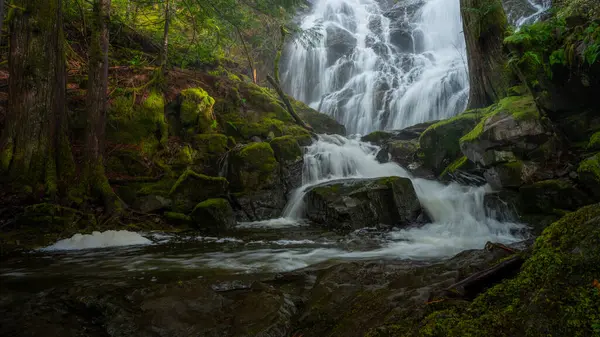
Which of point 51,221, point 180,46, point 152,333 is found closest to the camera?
point 152,333

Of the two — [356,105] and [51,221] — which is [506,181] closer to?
[51,221]

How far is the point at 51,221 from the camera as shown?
5.75 meters

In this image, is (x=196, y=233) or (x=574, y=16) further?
(x=196, y=233)

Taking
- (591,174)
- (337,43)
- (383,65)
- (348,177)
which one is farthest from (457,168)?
(337,43)

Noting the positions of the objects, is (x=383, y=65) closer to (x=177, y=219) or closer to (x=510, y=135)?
(x=510, y=135)

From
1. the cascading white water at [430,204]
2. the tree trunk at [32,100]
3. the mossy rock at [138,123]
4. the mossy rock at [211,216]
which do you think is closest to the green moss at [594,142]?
the cascading white water at [430,204]

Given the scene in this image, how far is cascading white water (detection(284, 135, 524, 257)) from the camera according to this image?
6371mm

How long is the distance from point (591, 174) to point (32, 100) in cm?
1012

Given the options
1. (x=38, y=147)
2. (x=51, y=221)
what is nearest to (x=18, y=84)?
(x=38, y=147)

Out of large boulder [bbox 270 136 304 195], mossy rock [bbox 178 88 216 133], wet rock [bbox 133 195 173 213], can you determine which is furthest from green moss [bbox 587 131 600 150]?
mossy rock [bbox 178 88 216 133]

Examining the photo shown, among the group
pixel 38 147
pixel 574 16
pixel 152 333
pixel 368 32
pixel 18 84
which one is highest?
pixel 368 32

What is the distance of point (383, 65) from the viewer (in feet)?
77.5

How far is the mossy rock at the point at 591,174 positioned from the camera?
5.89 metres

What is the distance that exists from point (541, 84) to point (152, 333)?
8.62m
